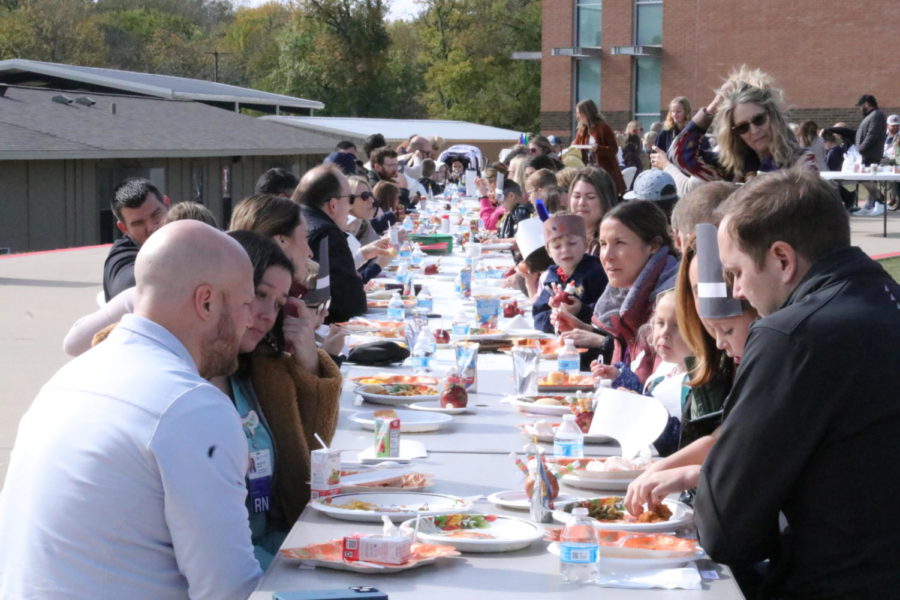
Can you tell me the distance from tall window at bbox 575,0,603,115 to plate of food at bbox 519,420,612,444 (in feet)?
121

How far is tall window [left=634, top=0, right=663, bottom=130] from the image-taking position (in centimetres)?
3966

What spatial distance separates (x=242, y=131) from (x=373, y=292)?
30.2 m

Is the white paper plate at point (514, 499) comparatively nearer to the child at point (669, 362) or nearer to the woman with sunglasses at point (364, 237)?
the child at point (669, 362)

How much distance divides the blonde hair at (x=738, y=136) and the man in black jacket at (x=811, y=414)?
153 inches

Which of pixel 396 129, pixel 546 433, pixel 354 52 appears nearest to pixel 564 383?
pixel 546 433

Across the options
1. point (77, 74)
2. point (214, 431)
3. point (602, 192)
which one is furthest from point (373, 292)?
point (77, 74)

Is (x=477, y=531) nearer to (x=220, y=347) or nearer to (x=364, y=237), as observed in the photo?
(x=220, y=347)

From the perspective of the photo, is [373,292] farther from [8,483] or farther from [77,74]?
[77,74]

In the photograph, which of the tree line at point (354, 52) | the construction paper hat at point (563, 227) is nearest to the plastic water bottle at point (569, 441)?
the construction paper hat at point (563, 227)

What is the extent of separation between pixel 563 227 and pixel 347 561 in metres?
4.12

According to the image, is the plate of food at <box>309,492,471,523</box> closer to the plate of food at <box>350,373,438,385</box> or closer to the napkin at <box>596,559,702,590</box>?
the napkin at <box>596,559,702,590</box>

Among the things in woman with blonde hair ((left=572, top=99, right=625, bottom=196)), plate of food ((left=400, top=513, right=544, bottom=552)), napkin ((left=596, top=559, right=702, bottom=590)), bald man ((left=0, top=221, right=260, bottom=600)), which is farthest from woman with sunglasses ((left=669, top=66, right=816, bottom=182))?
woman with blonde hair ((left=572, top=99, right=625, bottom=196))

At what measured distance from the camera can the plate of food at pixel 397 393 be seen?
185 inches

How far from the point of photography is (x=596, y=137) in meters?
13.6
